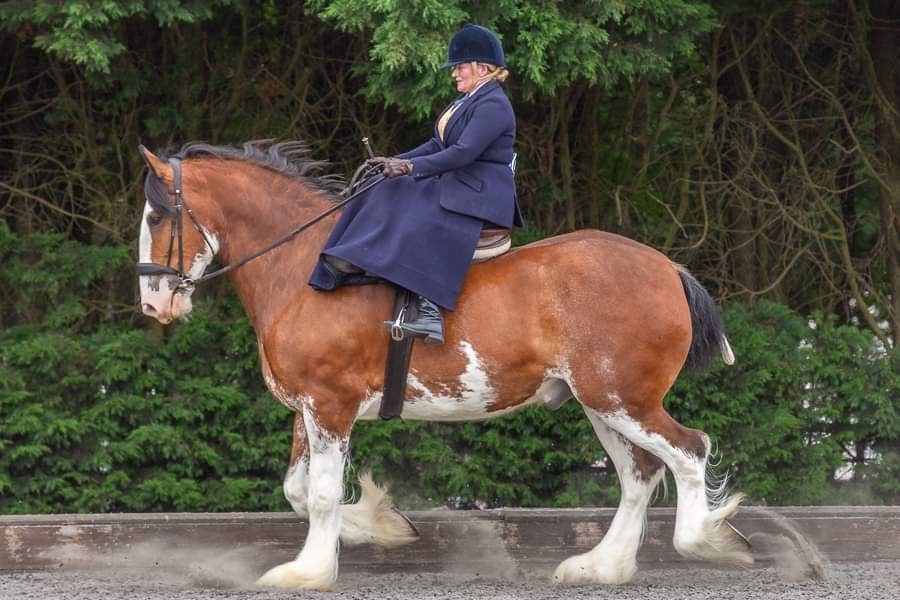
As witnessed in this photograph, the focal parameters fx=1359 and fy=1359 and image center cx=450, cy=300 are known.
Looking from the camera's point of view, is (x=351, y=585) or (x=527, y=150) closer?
(x=351, y=585)

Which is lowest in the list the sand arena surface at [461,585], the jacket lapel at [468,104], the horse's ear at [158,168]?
the sand arena surface at [461,585]

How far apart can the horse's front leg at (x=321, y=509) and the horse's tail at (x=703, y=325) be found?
1740 millimetres

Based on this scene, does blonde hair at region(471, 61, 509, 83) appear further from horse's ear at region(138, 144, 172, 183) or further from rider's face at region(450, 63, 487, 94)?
horse's ear at region(138, 144, 172, 183)

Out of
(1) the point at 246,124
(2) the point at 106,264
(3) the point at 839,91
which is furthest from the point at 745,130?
(2) the point at 106,264

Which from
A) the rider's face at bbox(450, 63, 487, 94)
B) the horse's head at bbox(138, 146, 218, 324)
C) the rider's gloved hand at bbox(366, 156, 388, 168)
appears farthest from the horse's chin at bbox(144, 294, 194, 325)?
the rider's face at bbox(450, 63, 487, 94)

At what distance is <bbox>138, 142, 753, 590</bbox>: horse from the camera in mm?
6172

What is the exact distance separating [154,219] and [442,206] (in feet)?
4.34

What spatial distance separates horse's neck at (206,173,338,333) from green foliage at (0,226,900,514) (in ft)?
7.90

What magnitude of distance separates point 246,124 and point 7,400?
2.53 metres

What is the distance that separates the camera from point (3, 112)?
9.56 meters

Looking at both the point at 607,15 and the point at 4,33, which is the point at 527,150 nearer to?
the point at 607,15

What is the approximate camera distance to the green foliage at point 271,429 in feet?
27.9

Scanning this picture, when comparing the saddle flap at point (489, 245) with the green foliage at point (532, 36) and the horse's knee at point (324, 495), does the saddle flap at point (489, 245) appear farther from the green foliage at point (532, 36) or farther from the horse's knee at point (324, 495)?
the horse's knee at point (324, 495)

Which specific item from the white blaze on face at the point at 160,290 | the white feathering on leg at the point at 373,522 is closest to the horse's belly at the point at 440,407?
the white feathering on leg at the point at 373,522
